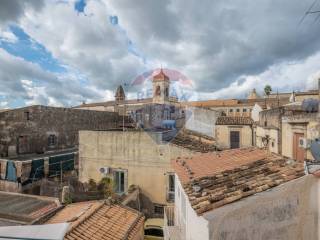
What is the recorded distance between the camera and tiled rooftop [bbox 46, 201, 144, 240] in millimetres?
8031

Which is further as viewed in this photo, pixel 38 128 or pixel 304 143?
pixel 38 128

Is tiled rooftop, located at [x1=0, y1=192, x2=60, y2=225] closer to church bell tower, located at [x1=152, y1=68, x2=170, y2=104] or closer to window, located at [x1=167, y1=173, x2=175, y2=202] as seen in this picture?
window, located at [x1=167, y1=173, x2=175, y2=202]

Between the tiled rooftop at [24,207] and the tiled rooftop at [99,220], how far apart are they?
3.52ft

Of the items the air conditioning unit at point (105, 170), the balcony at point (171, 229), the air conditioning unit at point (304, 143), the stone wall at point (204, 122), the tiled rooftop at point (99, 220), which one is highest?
the stone wall at point (204, 122)

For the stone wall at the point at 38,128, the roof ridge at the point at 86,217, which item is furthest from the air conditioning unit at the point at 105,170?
the stone wall at the point at 38,128

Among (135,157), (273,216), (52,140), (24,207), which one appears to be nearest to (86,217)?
(24,207)

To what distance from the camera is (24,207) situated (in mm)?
11820

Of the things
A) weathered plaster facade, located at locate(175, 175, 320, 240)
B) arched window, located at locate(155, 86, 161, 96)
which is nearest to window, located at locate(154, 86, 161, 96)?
arched window, located at locate(155, 86, 161, 96)

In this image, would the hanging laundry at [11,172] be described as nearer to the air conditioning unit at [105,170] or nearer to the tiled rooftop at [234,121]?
the air conditioning unit at [105,170]

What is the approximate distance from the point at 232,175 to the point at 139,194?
9680 mm

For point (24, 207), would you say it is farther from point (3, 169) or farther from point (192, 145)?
point (192, 145)

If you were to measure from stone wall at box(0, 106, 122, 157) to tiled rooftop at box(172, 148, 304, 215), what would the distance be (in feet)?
66.4

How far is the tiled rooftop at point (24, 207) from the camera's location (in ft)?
33.3

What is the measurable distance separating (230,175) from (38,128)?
2407 centimetres
